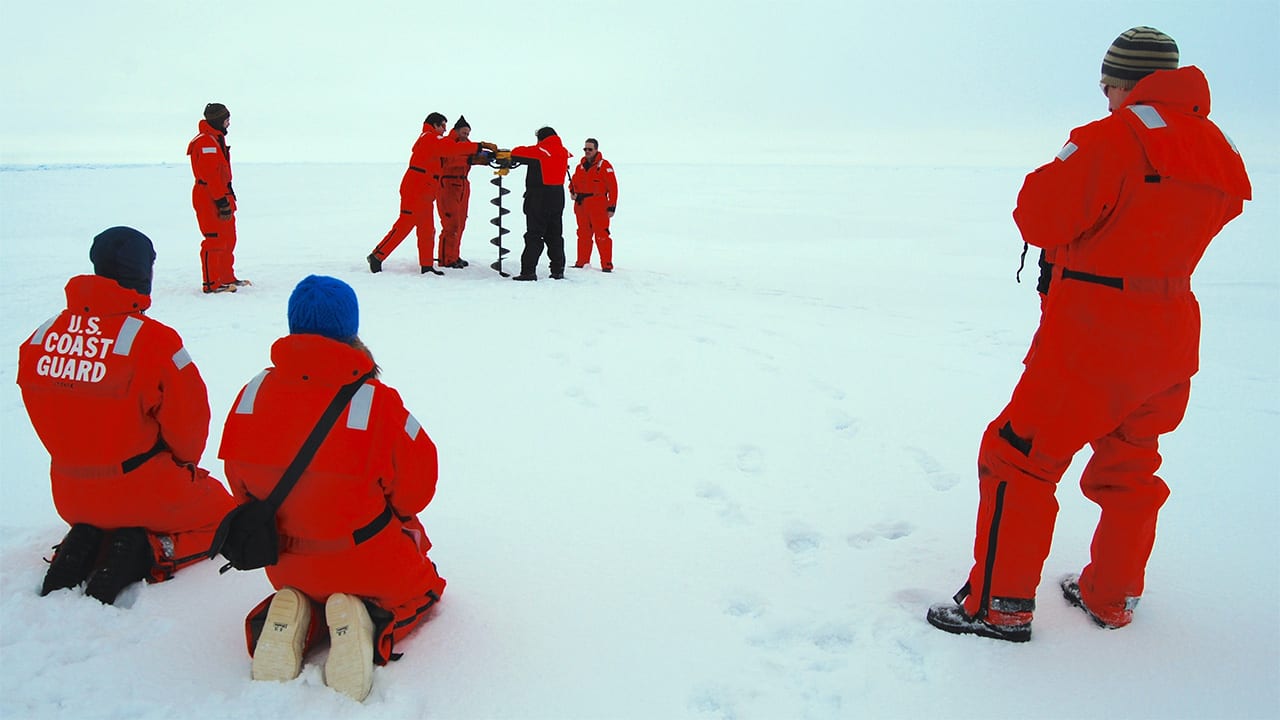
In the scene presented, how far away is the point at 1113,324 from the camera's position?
2.20 m

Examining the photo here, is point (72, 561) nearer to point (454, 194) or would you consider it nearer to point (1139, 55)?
point (1139, 55)

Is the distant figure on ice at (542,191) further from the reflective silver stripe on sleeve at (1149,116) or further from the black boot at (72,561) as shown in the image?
the reflective silver stripe on sleeve at (1149,116)

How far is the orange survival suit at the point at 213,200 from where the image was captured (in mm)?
7184

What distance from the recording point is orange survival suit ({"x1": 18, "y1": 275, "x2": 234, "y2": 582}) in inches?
103

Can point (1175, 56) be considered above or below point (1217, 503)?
above

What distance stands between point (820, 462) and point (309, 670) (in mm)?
2602

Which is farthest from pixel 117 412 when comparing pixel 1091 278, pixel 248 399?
pixel 1091 278

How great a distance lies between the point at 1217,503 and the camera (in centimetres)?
344

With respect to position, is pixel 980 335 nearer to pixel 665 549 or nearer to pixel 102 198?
pixel 665 549

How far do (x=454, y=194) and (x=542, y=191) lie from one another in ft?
3.90

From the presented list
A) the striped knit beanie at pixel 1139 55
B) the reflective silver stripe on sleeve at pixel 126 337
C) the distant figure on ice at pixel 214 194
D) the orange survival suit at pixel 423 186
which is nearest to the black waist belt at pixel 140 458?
the reflective silver stripe on sleeve at pixel 126 337

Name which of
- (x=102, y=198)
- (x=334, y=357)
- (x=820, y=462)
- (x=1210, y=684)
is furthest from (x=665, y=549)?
(x=102, y=198)

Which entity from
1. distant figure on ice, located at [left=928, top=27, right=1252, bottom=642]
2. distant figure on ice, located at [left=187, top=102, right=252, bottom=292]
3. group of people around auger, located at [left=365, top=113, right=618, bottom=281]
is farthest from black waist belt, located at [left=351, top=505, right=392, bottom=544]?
group of people around auger, located at [left=365, top=113, right=618, bottom=281]

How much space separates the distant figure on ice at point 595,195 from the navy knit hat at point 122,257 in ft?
23.8
